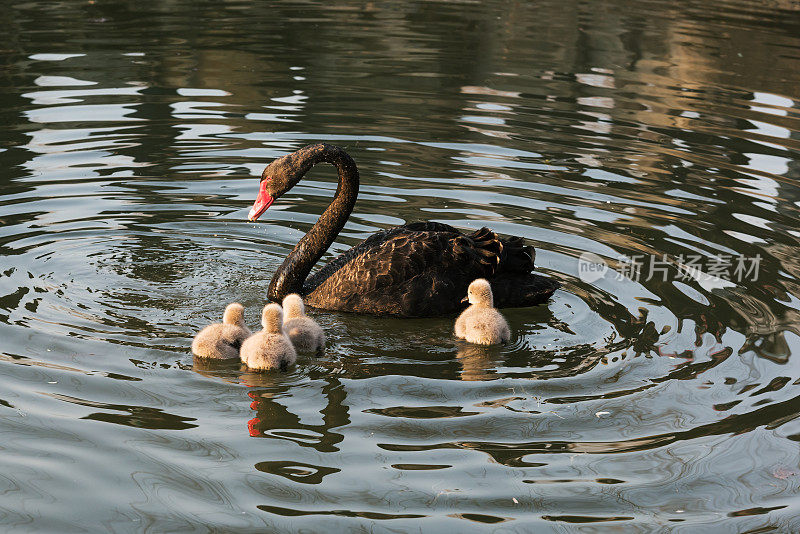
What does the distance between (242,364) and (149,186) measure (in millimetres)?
3554

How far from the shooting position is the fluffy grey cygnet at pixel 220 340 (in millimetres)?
5426

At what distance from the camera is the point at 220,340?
5457 millimetres

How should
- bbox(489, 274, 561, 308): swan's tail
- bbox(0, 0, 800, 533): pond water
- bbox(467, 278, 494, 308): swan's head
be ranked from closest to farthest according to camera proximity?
1. bbox(0, 0, 800, 533): pond water
2. bbox(467, 278, 494, 308): swan's head
3. bbox(489, 274, 561, 308): swan's tail

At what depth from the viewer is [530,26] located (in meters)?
16.7

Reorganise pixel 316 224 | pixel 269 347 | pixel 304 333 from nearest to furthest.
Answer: pixel 269 347 → pixel 304 333 → pixel 316 224

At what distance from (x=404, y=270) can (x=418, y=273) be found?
0.09 meters

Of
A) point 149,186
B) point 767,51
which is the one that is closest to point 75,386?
point 149,186

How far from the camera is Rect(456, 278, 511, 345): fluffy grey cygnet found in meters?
5.79

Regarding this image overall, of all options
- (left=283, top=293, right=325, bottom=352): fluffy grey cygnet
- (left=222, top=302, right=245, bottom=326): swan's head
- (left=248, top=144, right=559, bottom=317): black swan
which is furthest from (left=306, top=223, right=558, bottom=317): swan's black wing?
(left=222, top=302, right=245, bottom=326): swan's head

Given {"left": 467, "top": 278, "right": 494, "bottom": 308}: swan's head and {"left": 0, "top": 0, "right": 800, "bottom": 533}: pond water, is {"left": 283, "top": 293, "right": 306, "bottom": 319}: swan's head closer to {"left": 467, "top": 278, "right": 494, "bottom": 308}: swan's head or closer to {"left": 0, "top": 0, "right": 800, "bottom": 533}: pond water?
{"left": 0, "top": 0, "right": 800, "bottom": 533}: pond water

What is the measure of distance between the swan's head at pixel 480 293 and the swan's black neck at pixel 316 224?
1.19 metres

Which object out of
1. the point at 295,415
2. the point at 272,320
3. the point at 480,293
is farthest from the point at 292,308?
the point at 480,293

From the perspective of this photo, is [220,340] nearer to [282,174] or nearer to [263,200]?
[263,200]

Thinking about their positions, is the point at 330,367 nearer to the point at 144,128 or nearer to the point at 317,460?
the point at 317,460
